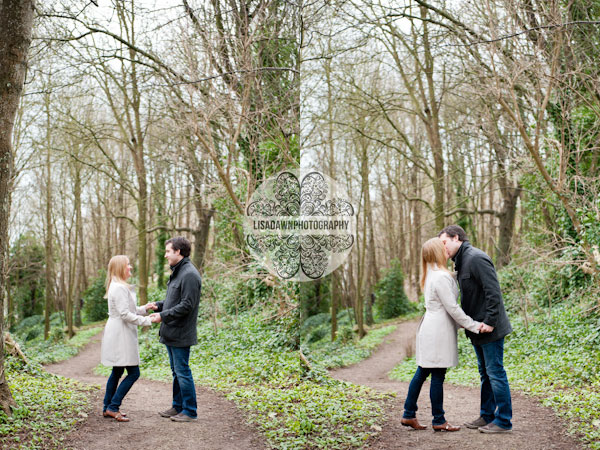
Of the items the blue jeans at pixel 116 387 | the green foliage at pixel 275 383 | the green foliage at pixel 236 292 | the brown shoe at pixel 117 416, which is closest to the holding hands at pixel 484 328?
the green foliage at pixel 275 383

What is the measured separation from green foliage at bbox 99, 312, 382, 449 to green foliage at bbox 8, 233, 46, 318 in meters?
1.18

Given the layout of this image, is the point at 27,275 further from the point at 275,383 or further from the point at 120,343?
the point at 275,383

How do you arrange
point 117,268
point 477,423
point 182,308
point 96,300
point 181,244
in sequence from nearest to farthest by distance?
1. point 477,423
2. point 182,308
3. point 181,244
4. point 117,268
5. point 96,300

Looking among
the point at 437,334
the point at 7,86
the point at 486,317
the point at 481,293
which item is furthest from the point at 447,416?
the point at 7,86

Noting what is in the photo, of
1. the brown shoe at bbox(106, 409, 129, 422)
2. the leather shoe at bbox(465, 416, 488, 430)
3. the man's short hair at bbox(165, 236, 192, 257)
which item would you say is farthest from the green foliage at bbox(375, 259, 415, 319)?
the brown shoe at bbox(106, 409, 129, 422)

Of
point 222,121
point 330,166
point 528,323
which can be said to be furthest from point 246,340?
point 528,323

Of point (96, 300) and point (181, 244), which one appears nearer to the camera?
point (181, 244)

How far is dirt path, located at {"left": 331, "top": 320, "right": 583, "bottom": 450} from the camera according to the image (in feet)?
11.1

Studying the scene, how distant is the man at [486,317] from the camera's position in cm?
339

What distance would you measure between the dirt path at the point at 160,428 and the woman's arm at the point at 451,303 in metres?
1.60

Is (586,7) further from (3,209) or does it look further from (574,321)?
(3,209)

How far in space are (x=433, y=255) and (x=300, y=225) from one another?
3.46 feet

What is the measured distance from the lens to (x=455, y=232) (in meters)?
3.62

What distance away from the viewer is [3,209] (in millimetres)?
3699
